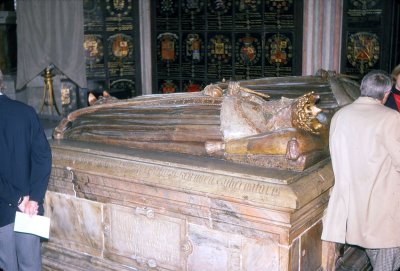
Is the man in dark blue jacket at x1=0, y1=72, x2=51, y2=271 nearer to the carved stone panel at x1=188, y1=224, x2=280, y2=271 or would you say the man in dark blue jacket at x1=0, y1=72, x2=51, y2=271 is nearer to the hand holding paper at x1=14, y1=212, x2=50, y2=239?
the hand holding paper at x1=14, y1=212, x2=50, y2=239

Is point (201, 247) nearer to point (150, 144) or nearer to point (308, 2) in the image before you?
point (150, 144)

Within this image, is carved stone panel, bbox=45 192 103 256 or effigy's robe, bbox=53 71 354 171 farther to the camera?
carved stone panel, bbox=45 192 103 256

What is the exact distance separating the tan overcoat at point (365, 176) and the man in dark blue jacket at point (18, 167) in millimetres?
1525

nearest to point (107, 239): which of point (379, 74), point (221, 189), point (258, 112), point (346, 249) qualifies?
point (221, 189)

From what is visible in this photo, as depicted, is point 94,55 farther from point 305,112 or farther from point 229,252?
point 229,252

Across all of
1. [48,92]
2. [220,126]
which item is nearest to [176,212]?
[220,126]

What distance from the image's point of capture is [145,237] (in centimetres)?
293

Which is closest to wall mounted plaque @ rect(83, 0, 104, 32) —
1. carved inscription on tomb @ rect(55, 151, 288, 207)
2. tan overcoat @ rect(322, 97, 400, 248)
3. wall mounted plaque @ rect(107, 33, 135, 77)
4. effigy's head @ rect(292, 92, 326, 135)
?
wall mounted plaque @ rect(107, 33, 135, 77)

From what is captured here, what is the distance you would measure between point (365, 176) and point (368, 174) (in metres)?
0.02

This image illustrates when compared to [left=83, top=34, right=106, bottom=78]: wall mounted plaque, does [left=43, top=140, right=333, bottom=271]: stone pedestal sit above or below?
below

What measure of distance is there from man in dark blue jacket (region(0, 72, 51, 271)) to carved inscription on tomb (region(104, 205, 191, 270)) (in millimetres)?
469

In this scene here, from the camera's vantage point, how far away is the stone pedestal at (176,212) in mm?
2459

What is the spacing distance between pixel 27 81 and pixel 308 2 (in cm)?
387

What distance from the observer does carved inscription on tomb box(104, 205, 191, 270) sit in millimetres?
2811
